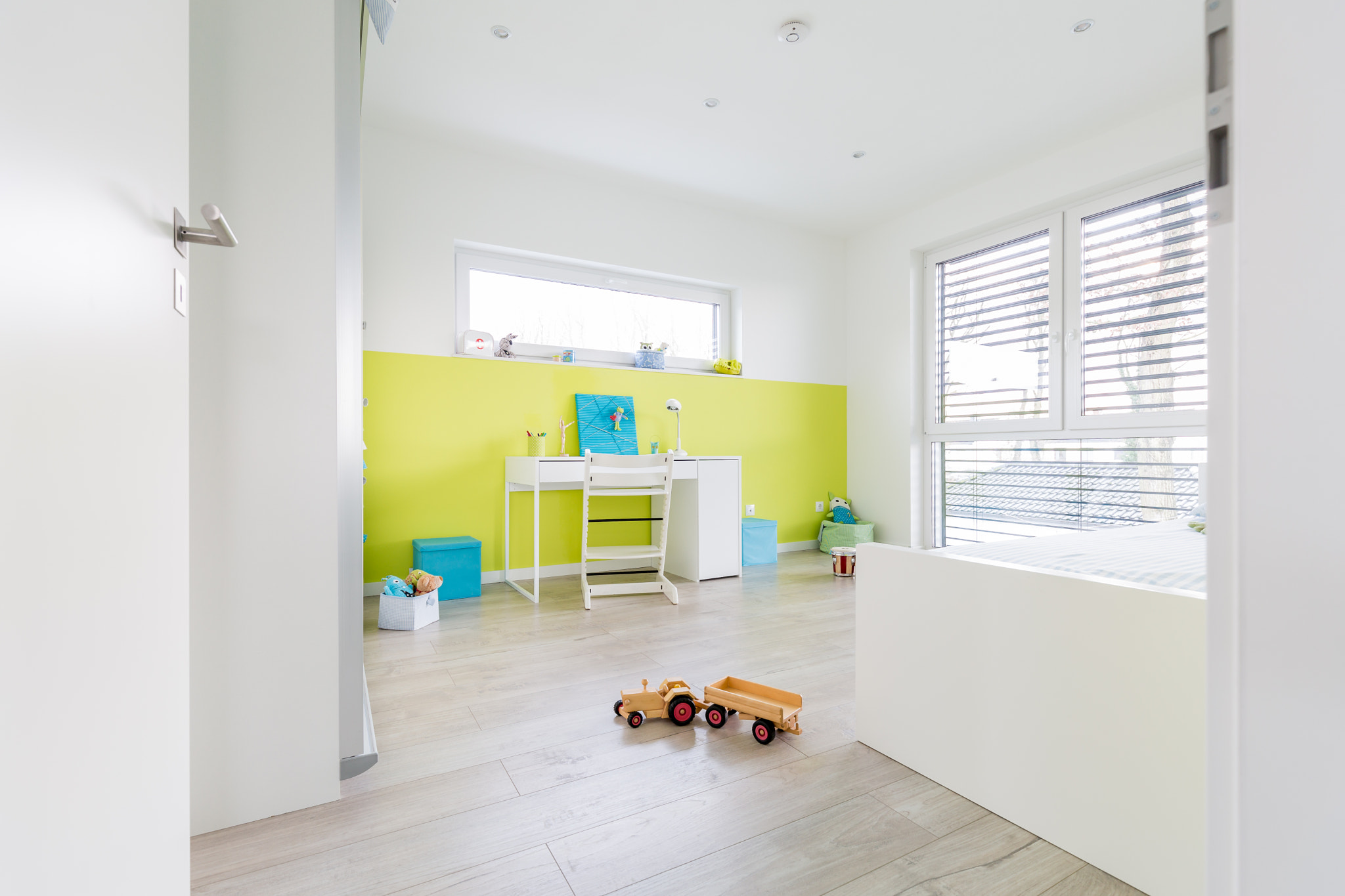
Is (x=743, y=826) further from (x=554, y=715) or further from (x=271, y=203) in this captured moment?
(x=271, y=203)

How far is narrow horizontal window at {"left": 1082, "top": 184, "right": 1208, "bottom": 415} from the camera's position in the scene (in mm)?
3072

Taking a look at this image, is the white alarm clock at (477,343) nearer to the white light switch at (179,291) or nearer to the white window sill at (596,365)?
the white window sill at (596,365)

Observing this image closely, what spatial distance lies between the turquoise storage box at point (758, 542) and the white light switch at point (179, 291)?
352cm

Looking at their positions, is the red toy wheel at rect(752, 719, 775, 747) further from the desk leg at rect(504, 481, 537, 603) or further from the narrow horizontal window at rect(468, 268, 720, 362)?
the narrow horizontal window at rect(468, 268, 720, 362)

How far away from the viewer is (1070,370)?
11.6 ft

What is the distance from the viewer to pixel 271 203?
1.23 meters

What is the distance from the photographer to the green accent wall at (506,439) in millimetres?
3246

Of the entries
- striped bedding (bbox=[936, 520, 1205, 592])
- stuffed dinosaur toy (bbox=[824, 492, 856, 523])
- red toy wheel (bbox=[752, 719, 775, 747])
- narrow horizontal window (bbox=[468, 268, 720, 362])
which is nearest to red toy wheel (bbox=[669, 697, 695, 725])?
red toy wheel (bbox=[752, 719, 775, 747])

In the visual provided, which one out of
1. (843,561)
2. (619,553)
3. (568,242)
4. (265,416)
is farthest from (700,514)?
(265,416)

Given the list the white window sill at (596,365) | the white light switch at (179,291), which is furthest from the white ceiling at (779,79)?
the white light switch at (179,291)

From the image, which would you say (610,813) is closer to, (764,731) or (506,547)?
(764,731)

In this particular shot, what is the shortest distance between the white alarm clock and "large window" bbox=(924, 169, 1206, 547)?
9.81ft

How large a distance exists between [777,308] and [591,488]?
222cm

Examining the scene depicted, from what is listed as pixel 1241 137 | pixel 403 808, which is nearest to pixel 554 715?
pixel 403 808
